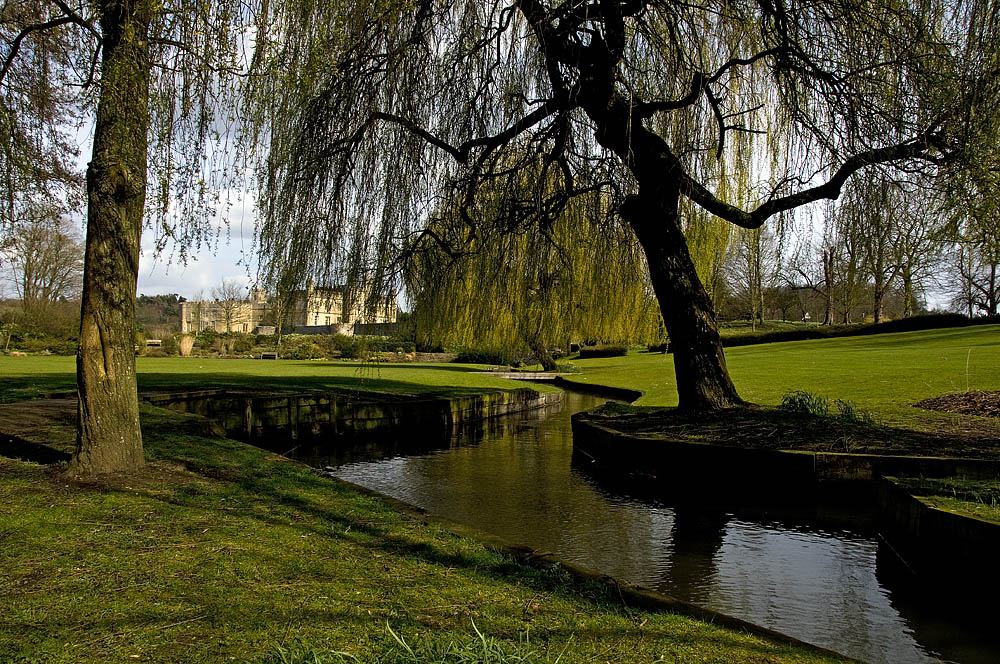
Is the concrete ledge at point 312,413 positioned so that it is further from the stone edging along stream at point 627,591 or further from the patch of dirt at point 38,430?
the stone edging along stream at point 627,591

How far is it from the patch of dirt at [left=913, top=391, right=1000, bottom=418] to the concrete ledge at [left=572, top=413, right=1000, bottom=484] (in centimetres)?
379

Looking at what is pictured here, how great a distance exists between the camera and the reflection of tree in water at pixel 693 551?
162 inches

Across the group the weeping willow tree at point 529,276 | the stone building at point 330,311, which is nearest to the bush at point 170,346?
the weeping willow tree at point 529,276

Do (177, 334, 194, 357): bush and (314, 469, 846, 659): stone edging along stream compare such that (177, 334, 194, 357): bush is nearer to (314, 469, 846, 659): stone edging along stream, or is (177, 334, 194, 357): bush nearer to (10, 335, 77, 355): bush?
(10, 335, 77, 355): bush

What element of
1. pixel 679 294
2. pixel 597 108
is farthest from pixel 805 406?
pixel 597 108

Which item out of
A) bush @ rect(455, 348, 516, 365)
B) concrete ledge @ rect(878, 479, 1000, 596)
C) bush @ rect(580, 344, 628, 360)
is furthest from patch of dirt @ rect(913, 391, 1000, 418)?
bush @ rect(580, 344, 628, 360)

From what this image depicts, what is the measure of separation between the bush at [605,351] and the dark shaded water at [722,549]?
29876 mm

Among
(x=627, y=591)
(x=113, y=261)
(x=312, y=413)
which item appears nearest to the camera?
(x=627, y=591)

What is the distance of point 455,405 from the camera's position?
12375 mm

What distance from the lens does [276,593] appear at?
272cm

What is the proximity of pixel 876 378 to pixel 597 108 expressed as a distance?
33.5 feet

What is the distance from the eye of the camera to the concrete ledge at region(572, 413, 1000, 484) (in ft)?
18.7

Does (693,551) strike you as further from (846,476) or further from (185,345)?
(185,345)

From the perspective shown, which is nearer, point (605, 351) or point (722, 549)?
point (722, 549)
